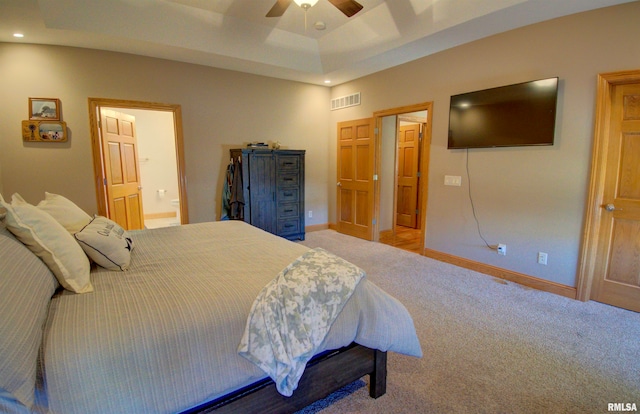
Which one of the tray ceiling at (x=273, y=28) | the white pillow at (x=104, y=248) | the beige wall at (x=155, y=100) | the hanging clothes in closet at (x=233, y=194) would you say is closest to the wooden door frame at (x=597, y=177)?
the tray ceiling at (x=273, y=28)

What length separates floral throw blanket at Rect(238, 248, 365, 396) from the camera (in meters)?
1.24

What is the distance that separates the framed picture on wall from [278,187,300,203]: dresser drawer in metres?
2.95

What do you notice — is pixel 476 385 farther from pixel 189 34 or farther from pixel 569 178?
pixel 189 34

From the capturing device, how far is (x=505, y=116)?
128 inches

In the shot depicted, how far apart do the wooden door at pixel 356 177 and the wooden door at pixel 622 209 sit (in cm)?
286

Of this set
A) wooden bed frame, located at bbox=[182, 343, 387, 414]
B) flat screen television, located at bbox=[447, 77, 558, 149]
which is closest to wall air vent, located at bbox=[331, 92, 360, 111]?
flat screen television, located at bbox=[447, 77, 558, 149]

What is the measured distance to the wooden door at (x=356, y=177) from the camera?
5.03 meters

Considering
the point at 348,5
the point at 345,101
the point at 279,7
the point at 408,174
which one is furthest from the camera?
the point at 408,174

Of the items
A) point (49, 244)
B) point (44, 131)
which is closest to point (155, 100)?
point (44, 131)

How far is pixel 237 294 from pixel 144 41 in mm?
3529

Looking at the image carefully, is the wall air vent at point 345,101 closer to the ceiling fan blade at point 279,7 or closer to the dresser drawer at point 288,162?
the dresser drawer at point 288,162

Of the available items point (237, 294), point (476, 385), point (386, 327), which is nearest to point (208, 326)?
point (237, 294)

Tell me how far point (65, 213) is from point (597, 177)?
13.8ft

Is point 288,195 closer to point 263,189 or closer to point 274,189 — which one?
point 274,189
